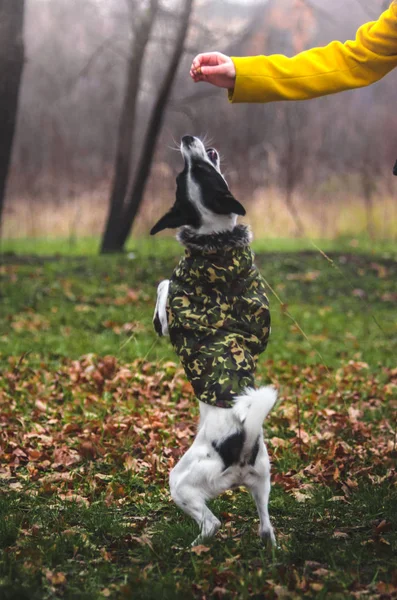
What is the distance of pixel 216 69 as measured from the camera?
9.96ft

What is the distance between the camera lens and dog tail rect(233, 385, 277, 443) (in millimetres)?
2920

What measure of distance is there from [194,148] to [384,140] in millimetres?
14420

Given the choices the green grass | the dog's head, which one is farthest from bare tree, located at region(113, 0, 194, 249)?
the dog's head

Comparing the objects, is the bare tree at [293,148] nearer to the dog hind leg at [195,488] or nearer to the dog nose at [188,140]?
the dog nose at [188,140]

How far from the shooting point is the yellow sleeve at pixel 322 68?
3.08 m

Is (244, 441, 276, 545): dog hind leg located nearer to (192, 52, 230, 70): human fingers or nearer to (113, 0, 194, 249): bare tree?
(192, 52, 230, 70): human fingers

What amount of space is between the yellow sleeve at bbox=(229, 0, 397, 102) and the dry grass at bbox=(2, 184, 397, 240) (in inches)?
451

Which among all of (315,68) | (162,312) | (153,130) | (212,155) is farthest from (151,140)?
(315,68)

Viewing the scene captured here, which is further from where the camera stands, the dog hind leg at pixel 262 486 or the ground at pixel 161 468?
the dog hind leg at pixel 262 486

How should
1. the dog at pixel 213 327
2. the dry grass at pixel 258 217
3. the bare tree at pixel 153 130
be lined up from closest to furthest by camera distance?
the dog at pixel 213 327 → the bare tree at pixel 153 130 → the dry grass at pixel 258 217

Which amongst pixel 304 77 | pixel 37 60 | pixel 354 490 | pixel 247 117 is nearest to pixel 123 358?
pixel 354 490

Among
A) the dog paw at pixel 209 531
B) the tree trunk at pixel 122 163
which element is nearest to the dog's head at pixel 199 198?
→ the dog paw at pixel 209 531

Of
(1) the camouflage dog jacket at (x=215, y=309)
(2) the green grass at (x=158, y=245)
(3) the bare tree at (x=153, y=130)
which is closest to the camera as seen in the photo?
(1) the camouflage dog jacket at (x=215, y=309)

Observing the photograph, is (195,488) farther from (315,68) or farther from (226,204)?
(315,68)
